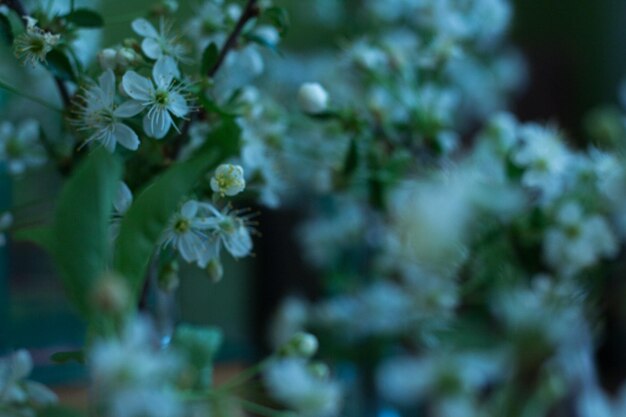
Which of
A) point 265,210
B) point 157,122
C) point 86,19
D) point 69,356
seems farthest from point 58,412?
point 265,210

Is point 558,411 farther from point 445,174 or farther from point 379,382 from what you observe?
point 445,174

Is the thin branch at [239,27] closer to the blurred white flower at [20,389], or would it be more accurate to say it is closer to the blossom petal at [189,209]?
the blossom petal at [189,209]

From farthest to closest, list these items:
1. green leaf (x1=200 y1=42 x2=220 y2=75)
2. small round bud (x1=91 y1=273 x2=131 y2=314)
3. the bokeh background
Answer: the bokeh background
green leaf (x1=200 y1=42 x2=220 y2=75)
small round bud (x1=91 y1=273 x2=131 y2=314)

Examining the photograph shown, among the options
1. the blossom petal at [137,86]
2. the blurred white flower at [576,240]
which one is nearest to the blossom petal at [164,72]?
the blossom petal at [137,86]

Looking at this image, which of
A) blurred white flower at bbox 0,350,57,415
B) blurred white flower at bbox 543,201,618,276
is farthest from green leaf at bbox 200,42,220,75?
blurred white flower at bbox 543,201,618,276

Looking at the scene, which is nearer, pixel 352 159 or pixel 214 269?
pixel 214 269

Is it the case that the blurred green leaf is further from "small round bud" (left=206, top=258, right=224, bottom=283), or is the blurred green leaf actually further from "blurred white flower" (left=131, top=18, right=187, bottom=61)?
"small round bud" (left=206, top=258, right=224, bottom=283)

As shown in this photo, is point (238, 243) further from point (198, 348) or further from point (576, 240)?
point (576, 240)
